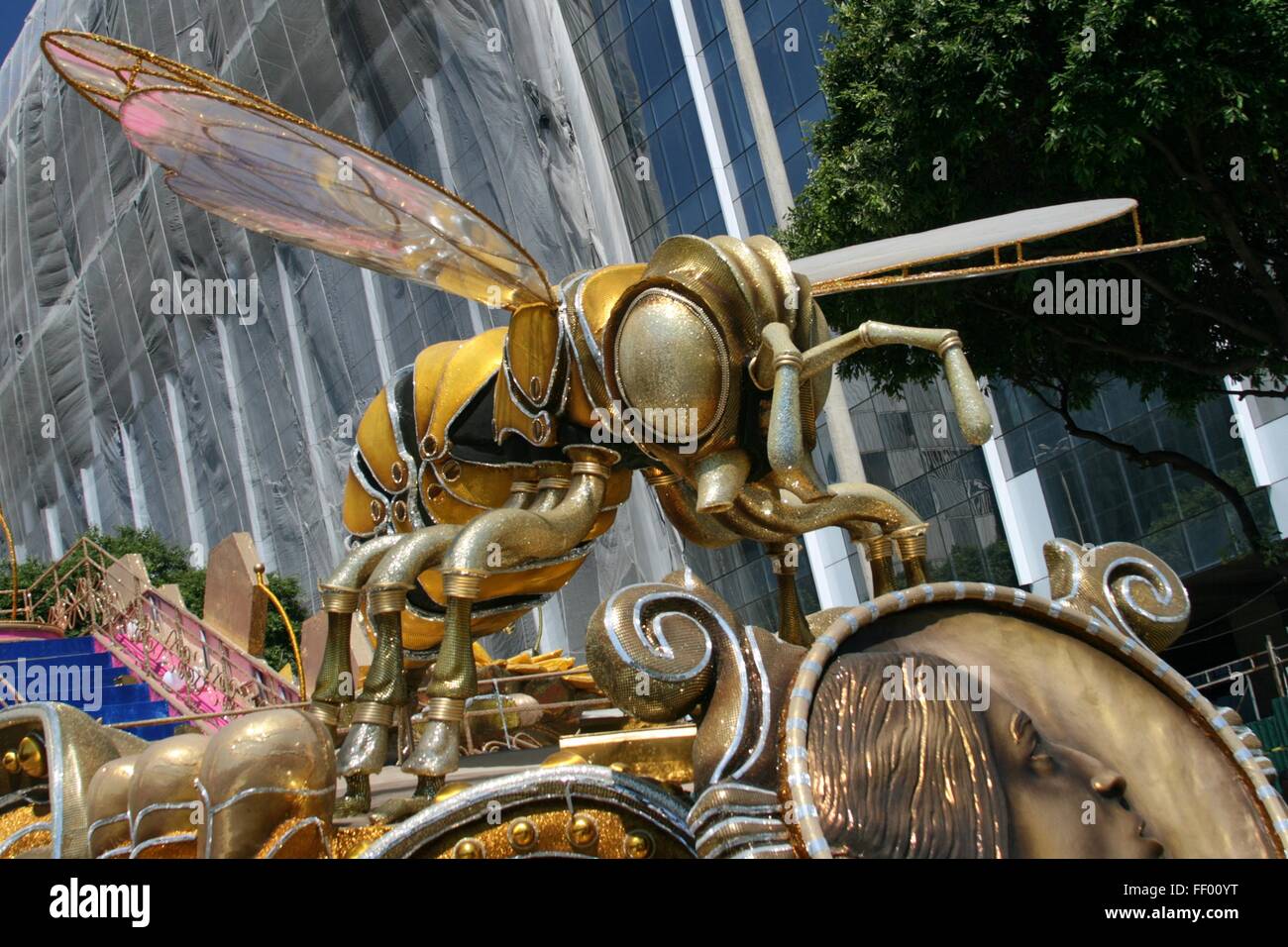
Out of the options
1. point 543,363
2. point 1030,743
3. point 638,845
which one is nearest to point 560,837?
point 638,845

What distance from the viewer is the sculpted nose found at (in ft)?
7.45

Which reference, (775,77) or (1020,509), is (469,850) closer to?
(1020,509)

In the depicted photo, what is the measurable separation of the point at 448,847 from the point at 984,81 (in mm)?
8194

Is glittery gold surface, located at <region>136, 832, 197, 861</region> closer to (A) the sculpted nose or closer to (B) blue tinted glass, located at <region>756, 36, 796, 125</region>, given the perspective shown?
(A) the sculpted nose

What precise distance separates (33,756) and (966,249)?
10.5ft

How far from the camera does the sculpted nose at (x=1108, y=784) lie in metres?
2.27

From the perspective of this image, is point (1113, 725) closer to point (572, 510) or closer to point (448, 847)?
point (448, 847)

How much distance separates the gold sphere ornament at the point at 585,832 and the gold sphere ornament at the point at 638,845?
67mm

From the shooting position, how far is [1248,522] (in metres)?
11.5

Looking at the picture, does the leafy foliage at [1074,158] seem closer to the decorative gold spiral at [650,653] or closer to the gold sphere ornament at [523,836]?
the decorative gold spiral at [650,653]

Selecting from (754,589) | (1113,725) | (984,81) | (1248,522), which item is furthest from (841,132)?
(754,589)

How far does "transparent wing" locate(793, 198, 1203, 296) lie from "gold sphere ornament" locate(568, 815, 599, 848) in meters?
2.22

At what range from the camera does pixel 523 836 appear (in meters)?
2.61

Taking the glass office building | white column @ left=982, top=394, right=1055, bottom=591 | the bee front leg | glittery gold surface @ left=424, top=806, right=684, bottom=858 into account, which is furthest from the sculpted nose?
white column @ left=982, top=394, right=1055, bottom=591
